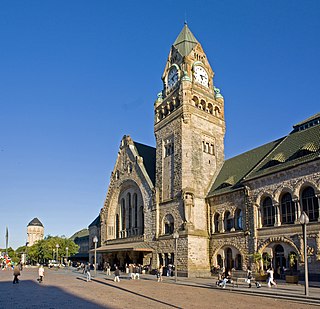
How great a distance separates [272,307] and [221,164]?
1317 inches

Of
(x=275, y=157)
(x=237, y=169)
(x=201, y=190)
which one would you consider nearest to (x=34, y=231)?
(x=201, y=190)

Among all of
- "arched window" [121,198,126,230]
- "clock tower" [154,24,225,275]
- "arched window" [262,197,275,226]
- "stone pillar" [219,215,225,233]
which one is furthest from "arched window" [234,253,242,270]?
"arched window" [121,198,126,230]

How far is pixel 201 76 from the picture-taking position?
53.2 meters

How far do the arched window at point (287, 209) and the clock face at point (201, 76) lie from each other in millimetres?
23376

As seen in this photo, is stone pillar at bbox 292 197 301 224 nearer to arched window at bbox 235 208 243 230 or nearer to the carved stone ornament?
arched window at bbox 235 208 243 230

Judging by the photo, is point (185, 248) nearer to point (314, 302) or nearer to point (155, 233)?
point (155, 233)

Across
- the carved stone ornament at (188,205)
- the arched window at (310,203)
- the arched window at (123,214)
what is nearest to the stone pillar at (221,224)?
the carved stone ornament at (188,205)

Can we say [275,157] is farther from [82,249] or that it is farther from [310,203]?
[82,249]

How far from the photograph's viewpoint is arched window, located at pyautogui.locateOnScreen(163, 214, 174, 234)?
46069 mm

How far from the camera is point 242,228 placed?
3997 cm

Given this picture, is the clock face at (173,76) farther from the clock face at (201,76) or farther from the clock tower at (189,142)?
the clock face at (201,76)

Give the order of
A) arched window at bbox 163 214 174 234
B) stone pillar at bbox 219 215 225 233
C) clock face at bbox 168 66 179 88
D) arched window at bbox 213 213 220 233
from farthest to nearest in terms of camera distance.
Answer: clock face at bbox 168 66 179 88 < arched window at bbox 163 214 174 234 < arched window at bbox 213 213 220 233 < stone pillar at bbox 219 215 225 233

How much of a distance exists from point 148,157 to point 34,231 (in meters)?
108

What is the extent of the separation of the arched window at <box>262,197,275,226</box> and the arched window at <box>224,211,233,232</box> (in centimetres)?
536
